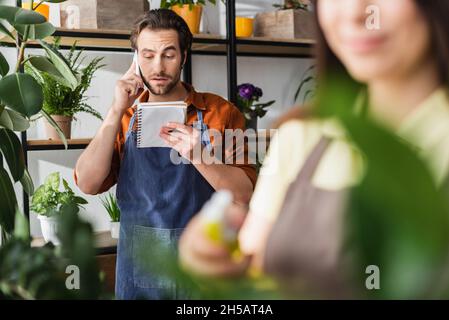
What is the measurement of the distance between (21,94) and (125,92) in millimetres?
301

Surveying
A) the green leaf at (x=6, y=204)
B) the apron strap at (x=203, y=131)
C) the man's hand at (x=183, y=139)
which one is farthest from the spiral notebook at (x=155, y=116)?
the green leaf at (x=6, y=204)

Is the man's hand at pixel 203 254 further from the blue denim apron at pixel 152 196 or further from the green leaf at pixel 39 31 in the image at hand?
the green leaf at pixel 39 31

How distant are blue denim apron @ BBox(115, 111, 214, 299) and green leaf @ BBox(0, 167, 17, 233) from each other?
0.32 metres

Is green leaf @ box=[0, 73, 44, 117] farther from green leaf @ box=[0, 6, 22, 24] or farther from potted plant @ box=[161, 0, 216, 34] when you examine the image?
potted plant @ box=[161, 0, 216, 34]

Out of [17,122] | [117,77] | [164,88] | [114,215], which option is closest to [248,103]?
[117,77]

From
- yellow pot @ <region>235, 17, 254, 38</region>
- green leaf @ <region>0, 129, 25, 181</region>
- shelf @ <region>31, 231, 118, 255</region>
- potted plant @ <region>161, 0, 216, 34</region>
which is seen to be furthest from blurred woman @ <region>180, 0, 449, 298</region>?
yellow pot @ <region>235, 17, 254, 38</region>

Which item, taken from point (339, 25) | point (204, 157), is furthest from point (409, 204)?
point (204, 157)

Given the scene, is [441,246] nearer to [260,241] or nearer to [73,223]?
[73,223]

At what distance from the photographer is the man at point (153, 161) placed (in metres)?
1.83

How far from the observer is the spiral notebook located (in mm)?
1769

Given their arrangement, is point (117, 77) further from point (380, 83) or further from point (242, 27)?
point (380, 83)

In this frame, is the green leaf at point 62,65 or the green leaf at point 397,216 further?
the green leaf at point 62,65

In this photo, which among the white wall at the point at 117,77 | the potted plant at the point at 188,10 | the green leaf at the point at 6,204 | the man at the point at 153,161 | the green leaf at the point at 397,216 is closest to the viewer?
the green leaf at the point at 397,216

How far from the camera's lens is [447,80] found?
0.41 metres
